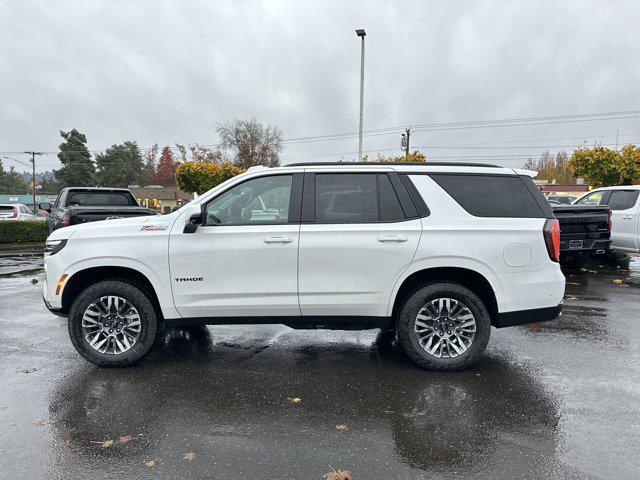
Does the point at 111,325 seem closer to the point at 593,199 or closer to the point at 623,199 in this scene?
the point at 623,199

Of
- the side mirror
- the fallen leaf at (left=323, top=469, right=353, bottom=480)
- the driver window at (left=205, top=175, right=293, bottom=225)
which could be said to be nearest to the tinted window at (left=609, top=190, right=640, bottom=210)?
the driver window at (left=205, top=175, right=293, bottom=225)

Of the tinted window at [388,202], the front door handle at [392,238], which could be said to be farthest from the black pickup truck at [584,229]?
the front door handle at [392,238]

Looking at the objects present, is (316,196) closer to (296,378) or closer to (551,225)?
(296,378)

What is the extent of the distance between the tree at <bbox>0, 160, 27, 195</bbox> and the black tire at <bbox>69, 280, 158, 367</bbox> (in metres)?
125

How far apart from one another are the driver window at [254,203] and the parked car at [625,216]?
30.9ft

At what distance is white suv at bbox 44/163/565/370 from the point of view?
4.25 metres

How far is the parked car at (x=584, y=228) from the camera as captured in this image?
29.9ft

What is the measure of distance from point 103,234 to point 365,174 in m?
2.67

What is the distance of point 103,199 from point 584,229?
1113 cm

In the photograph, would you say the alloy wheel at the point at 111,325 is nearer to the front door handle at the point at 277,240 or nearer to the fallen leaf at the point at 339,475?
the front door handle at the point at 277,240

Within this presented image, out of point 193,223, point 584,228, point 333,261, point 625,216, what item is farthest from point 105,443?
point 625,216

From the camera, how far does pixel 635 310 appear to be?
6820mm

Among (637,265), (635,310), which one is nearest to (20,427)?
(635,310)

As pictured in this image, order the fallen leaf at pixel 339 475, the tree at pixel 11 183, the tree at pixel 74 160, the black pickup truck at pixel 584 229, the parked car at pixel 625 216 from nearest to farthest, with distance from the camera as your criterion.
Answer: the fallen leaf at pixel 339 475 → the black pickup truck at pixel 584 229 → the parked car at pixel 625 216 → the tree at pixel 74 160 → the tree at pixel 11 183
